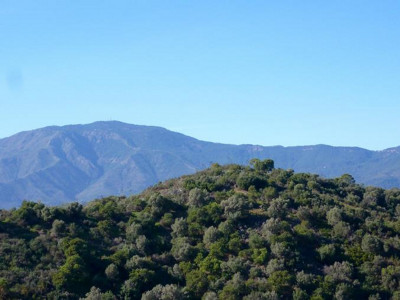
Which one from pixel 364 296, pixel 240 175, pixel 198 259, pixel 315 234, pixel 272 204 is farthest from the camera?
pixel 240 175

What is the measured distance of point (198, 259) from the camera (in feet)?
116

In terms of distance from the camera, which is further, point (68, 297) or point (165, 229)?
point (165, 229)

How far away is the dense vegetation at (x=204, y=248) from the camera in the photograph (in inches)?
1264

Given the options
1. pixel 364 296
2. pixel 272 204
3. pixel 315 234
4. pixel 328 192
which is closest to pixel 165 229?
pixel 272 204

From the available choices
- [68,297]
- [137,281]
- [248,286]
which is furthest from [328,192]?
[68,297]

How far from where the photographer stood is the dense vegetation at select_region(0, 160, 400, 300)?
32.1 meters

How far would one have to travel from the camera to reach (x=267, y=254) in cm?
3528

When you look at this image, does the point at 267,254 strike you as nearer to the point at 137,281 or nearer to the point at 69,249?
the point at 137,281

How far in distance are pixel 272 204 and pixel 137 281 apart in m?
13.2

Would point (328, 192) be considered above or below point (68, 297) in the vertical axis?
above

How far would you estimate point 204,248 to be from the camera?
36.9 metres

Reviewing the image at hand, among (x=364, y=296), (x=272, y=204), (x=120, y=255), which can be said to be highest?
(x=272, y=204)

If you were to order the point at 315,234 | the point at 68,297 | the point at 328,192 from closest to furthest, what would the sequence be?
the point at 68,297 < the point at 315,234 < the point at 328,192

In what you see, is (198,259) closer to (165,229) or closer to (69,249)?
(165,229)
